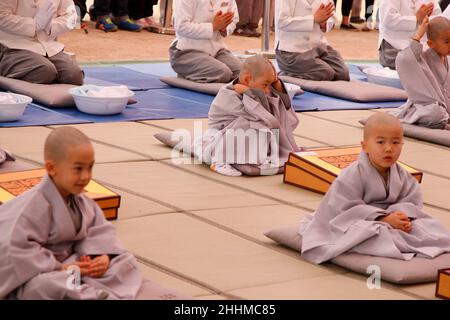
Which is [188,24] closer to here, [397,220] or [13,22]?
[13,22]

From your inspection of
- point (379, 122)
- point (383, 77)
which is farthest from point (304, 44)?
point (379, 122)

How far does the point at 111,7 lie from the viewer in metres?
11.6

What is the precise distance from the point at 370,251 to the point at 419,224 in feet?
0.92

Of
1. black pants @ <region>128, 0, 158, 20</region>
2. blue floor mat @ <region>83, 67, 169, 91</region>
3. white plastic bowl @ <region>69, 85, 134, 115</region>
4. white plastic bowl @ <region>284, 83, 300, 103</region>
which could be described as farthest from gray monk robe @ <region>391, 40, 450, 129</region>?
black pants @ <region>128, 0, 158, 20</region>

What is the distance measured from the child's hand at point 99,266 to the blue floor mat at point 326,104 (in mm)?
4327

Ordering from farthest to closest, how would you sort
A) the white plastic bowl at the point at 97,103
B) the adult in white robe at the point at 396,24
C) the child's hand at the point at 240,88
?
the adult in white robe at the point at 396,24 < the white plastic bowl at the point at 97,103 < the child's hand at the point at 240,88

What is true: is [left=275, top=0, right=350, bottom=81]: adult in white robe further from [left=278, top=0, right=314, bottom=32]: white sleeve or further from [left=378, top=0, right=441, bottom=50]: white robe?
[left=378, top=0, right=441, bottom=50]: white robe

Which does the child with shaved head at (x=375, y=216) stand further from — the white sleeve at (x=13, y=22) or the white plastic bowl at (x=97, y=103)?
the white sleeve at (x=13, y=22)

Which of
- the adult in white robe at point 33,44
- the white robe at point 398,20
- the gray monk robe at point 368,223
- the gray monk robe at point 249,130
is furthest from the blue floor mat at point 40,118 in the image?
the white robe at point 398,20

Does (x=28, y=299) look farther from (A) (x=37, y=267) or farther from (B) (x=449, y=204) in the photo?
(B) (x=449, y=204)

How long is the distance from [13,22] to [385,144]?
4.19 meters

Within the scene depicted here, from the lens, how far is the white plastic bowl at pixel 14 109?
21.2 ft

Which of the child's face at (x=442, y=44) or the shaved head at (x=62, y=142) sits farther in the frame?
the child's face at (x=442, y=44)

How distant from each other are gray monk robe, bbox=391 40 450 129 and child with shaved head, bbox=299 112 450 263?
2.80 m
